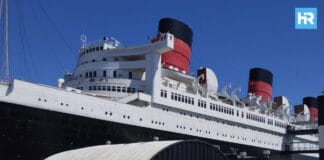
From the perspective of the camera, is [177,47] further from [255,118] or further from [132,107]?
[255,118]

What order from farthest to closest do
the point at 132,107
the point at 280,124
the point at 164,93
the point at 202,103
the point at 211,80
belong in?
the point at 280,124 → the point at 211,80 → the point at 202,103 → the point at 164,93 → the point at 132,107

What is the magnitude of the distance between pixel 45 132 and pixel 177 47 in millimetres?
18559

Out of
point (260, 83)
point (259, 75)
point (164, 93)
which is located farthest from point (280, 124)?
point (164, 93)

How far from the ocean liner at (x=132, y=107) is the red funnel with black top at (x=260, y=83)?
442 centimetres

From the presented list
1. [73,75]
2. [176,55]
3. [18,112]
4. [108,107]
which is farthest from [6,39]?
[176,55]

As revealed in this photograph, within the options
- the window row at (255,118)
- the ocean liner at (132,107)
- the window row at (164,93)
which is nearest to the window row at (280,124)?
the ocean liner at (132,107)

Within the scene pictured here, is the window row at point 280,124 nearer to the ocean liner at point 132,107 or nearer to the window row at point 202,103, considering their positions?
the ocean liner at point 132,107

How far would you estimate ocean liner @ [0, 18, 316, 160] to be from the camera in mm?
26828

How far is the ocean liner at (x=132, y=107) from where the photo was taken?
2683cm

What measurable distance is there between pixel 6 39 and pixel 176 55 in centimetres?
1818

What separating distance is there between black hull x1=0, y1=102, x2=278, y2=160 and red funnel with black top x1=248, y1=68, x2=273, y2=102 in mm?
31907

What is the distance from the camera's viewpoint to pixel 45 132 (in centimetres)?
2738

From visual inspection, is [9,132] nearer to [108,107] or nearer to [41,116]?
[41,116]

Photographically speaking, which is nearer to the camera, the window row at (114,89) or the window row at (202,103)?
the window row at (114,89)
